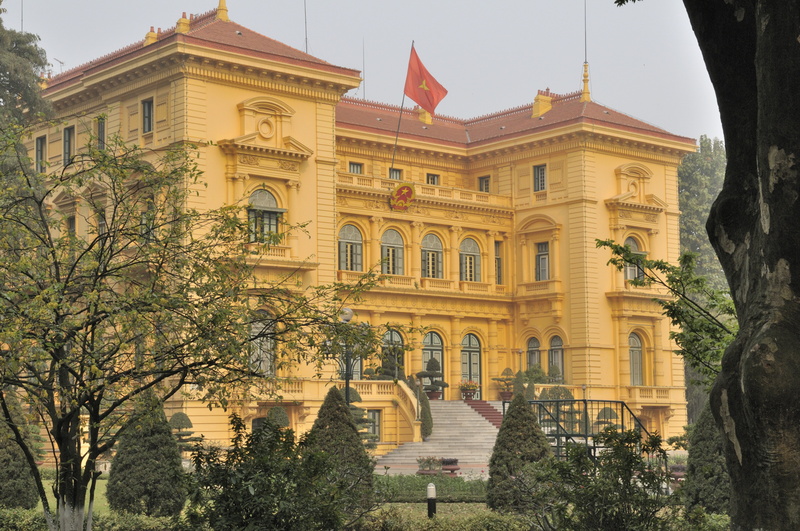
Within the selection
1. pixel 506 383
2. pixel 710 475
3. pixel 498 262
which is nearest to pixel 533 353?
pixel 506 383

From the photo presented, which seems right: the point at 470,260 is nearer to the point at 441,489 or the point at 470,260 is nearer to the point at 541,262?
the point at 541,262

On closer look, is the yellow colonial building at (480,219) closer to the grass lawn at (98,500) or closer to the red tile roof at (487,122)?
the red tile roof at (487,122)

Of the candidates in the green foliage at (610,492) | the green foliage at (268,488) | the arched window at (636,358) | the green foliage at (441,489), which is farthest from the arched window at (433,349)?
the green foliage at (610,492)

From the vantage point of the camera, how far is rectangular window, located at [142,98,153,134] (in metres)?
41.2

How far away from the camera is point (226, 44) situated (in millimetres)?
40125

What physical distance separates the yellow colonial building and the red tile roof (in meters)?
0.11

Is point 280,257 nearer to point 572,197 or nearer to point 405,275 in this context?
point 405,275

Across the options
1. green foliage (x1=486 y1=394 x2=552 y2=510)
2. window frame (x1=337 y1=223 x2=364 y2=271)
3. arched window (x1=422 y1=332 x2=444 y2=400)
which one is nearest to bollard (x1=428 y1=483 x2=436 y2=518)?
green foliage (x1=486 y1=394 x2=552 y2=510)

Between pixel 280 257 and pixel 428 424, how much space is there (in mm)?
8109

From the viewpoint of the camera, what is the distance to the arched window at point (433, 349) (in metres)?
50.0

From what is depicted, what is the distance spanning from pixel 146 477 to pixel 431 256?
1272 inches

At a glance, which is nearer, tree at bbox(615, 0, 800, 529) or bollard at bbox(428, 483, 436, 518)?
tree at bbox(615, 0, 800, 529)

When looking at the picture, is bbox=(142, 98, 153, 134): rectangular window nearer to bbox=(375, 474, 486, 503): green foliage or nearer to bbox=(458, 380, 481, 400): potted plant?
bbox=(458, 380, 481, 400): potted plant

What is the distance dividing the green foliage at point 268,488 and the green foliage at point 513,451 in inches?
321
